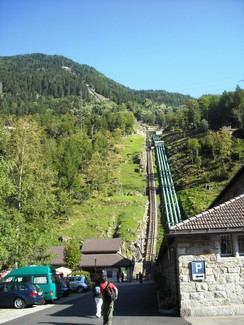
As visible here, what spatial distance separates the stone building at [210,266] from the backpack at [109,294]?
3.49 meters

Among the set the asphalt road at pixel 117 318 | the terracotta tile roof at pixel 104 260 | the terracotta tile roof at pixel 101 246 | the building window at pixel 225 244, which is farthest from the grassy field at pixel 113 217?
the building window at pixel 225 244

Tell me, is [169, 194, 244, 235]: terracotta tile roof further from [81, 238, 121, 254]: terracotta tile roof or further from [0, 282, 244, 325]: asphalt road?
[81, 238, 121, 254]: terracotta tile roof

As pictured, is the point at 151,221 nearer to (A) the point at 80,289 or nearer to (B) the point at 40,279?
(A) the point at 80,289

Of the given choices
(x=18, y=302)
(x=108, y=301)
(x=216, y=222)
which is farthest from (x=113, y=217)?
(x=108, y=301)

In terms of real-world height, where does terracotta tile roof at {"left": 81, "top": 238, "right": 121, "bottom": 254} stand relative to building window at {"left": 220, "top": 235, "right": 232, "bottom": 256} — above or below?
below

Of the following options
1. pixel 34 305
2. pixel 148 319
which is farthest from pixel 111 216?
pixel 148 319

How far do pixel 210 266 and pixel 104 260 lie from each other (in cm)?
3893

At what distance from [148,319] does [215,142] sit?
242 ft

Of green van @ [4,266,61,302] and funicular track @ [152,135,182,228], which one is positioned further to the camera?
funicular track @ [152,135,182,228]

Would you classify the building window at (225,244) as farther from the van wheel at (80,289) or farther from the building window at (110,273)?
the building window at (110,273)

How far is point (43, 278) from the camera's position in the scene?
2297 cm

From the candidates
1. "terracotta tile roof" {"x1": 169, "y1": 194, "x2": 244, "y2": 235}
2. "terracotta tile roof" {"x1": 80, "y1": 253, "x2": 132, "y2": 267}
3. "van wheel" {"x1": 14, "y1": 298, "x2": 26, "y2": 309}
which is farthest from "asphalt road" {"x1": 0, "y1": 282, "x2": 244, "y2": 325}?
"terracotta tile roof" {"x1": 80, "y1": 253, "x2": 132, "y2": 267}

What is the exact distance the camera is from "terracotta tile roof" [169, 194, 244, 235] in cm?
1425

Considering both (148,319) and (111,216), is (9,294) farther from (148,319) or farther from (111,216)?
(111,216)
